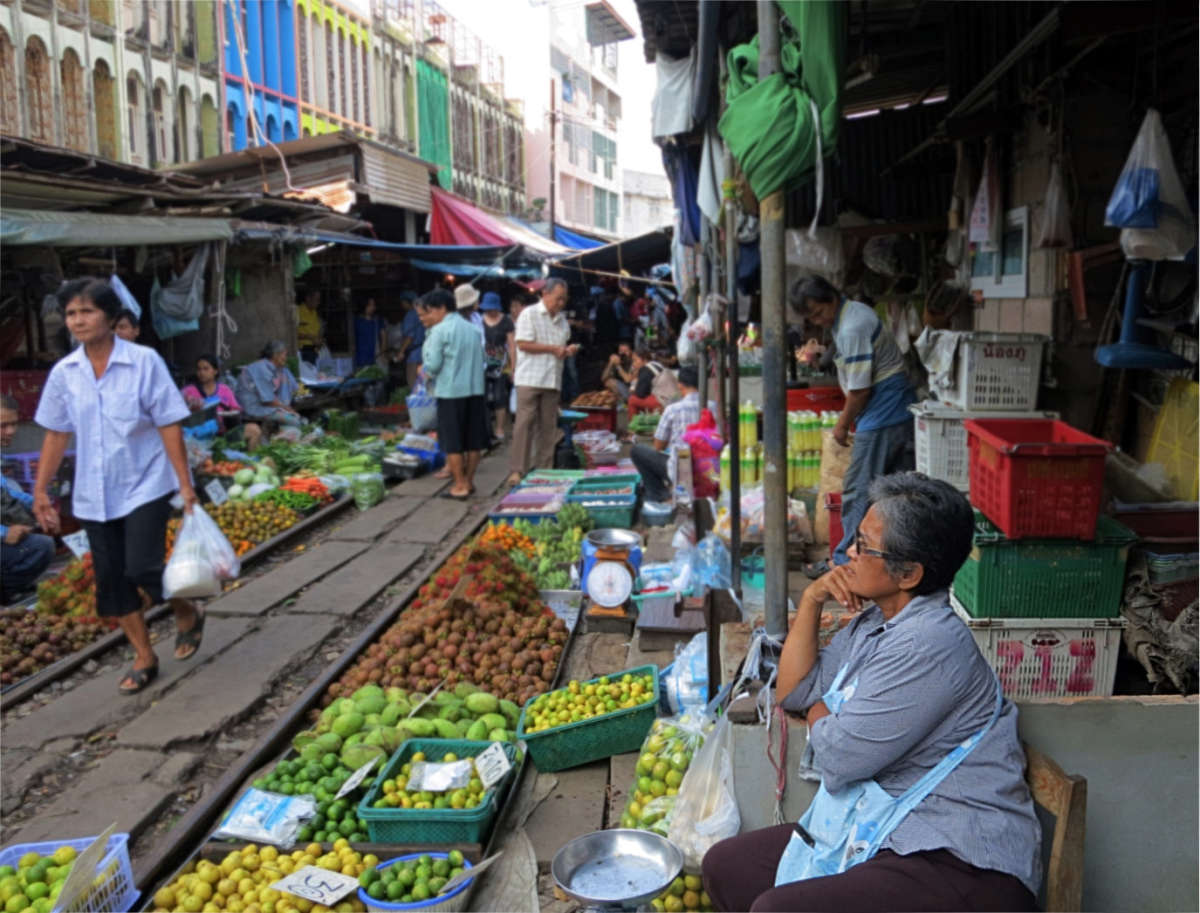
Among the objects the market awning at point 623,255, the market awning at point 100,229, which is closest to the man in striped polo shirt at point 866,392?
the market awning at point 100,229

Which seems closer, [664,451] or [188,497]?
[188,497]

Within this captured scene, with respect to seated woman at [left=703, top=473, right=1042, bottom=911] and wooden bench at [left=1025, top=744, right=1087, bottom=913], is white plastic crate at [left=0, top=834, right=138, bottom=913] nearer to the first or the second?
seated woman at [left=703, top=473, right=1042, bottom=911]

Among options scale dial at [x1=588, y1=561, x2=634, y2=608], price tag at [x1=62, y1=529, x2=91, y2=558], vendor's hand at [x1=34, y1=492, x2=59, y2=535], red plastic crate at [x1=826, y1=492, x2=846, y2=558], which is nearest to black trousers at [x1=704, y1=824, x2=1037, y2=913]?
red plastic crate at [x1=826, y1=492, x2=846, y2=558]

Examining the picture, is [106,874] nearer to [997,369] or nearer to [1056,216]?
[997,369]

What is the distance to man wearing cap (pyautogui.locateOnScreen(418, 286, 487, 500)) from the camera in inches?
373

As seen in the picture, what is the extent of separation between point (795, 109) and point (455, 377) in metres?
6.65

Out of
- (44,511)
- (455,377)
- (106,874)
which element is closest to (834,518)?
(106,874)

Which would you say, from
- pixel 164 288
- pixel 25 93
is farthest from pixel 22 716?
pixel 25 93

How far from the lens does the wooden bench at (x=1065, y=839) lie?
201 cm

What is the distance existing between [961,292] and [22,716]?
7.38m

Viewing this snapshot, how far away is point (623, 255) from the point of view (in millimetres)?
16438

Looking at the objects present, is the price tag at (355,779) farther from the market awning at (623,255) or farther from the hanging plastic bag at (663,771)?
the market awning at (623,255)

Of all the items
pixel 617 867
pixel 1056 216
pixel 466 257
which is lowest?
pixel 617 867

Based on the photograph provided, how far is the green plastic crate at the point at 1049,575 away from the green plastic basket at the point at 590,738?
1.46m
